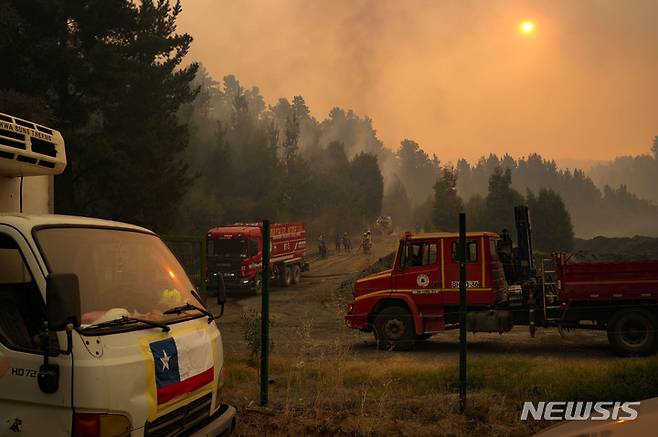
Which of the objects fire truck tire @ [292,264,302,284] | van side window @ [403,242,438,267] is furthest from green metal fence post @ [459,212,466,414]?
fire truck tire @ [292,264,302,284]

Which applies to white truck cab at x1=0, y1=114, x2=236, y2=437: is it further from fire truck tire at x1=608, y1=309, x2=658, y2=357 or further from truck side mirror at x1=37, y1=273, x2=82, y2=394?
fire truck tire at x1=608, y1=309, x2=658, y2=357

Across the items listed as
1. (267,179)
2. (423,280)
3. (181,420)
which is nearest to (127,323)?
(181,420)

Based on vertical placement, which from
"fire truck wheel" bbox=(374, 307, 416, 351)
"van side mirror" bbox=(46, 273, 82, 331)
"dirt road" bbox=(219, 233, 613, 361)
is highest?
"van side mirror" bbox=(46, 273, 82, 331)

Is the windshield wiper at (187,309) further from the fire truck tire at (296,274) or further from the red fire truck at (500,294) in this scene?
the fire truck tire at (296,274)

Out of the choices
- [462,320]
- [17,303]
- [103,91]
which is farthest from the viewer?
[103,91]

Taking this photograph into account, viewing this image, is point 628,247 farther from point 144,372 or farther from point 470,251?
point 144,372

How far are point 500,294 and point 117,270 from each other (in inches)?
408

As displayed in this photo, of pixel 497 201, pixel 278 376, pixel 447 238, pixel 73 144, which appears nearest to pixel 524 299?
pixel 447 238

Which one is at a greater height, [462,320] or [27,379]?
[27,379]

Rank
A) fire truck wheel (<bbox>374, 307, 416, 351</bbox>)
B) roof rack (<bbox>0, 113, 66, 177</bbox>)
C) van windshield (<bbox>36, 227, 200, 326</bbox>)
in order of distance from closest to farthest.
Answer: van windshield (<bbox>36, 227, 200, 326</bbox>), roof rack (<bbox>0, 113, 66, 177</bbox>), fire truck wheel (<bbox>374, 307, 416, 351</bbox>)

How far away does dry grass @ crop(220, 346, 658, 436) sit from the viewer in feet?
19.2

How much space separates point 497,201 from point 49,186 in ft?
232

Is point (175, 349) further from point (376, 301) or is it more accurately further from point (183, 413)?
A: point (376, 301)

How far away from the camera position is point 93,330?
128 inches
